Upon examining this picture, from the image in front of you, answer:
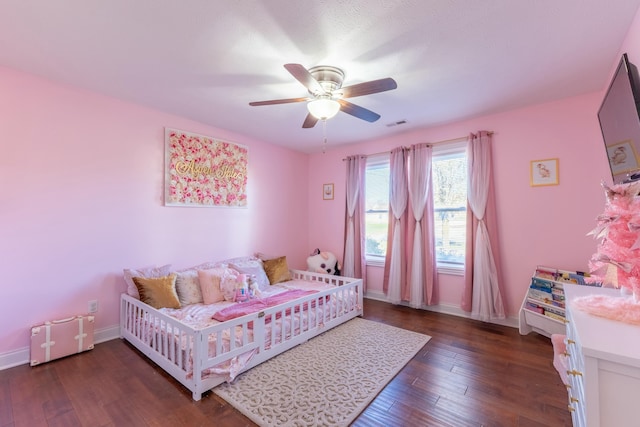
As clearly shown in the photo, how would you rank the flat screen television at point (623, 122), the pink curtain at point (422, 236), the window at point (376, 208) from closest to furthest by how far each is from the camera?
1. the flat screen television at point (623, 122)
2. the pink curtain at point (422, 236)
3. the window at point (376, 208)

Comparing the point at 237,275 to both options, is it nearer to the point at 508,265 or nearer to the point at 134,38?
the point at 134,38

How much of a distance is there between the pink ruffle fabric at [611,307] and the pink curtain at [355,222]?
2981 mm

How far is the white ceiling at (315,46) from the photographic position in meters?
1.58

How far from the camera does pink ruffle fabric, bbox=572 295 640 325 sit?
1.08m

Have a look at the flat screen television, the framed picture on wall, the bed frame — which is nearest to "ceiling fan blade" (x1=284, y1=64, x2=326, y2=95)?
the flat screen television

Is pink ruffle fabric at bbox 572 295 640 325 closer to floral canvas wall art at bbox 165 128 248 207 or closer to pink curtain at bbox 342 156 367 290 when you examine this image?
pink curtain at bbox 342 156 367 290

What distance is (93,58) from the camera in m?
2.06

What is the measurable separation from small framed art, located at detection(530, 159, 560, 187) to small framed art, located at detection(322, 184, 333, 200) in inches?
108

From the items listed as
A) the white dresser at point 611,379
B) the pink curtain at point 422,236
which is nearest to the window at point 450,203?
the pink curtain at point 422,236

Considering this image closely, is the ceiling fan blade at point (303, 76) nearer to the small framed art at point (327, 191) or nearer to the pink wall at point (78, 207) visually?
the pink wall at point (78, 207)

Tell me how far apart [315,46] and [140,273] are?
2.71 m

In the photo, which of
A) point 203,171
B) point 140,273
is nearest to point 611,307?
point 140,273

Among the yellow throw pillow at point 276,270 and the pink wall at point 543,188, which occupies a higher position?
the pink wall at point 543,188

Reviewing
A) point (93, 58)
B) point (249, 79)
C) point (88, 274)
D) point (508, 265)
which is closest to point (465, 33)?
point (249, 79)
